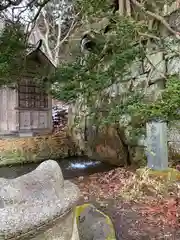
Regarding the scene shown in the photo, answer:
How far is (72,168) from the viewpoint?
730 centimetres

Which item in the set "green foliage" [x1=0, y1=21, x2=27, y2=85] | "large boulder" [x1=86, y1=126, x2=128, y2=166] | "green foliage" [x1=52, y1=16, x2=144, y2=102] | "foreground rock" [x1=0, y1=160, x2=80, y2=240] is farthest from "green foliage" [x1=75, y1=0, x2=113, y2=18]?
"large boulder" [x1=86, y1=126, x2=128, y2=166]

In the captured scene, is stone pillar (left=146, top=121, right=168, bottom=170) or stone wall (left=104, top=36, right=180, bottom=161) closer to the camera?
Result: stone pillar (left=146, top=121, right=168, bottom=170)

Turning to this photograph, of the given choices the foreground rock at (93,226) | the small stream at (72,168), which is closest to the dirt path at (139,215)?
the foreground rock at (93,226)

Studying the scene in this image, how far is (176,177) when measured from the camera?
3.94 meters

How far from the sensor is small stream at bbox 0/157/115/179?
6.73 metres

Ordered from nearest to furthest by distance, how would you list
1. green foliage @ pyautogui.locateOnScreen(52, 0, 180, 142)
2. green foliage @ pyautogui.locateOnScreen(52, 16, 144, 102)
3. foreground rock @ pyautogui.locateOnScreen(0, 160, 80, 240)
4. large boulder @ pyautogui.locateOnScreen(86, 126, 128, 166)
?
1. foreground rock @ pyautogui.locateOnScreen(0, 160, 80, 240)
2. green foliage @ pyautogui.locateOnScreen(52, 0, 180, 142)
3. green foliage @ pyautogui.locateOnScreen(52, 16, 144, 102)
4. large boulder @ pyautogui.locateOnScreen(86, 126, 128, 166)

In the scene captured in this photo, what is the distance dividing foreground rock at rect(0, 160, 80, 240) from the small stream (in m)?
5.37

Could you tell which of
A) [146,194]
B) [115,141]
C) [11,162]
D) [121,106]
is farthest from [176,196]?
[11,162]

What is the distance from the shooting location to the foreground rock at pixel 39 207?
2.86 feet

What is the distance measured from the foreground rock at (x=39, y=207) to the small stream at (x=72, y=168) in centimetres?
537

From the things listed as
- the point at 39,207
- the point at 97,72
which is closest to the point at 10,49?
the point at 97,72

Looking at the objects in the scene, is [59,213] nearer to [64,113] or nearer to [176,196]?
[176,196]

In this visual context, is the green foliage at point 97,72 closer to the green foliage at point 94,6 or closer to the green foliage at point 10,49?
the green foliage at point 94,6

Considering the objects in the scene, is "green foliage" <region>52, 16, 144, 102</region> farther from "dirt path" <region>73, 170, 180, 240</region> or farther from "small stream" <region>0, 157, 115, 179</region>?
"small stream" <region>0, 157, 115, 179</region>
